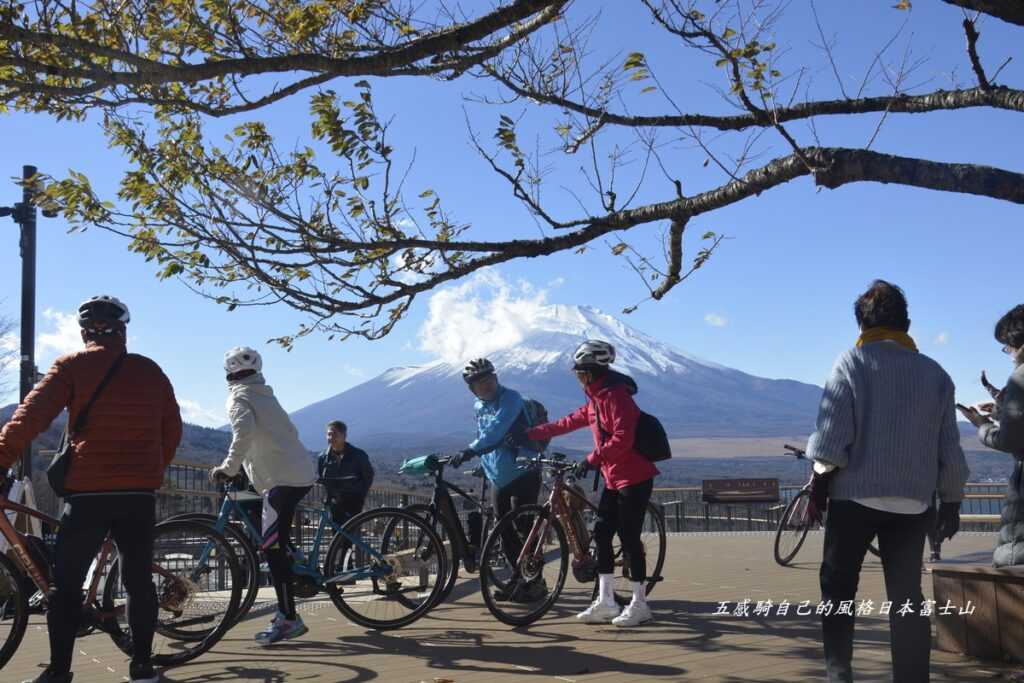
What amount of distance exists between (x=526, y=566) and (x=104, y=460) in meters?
3.28

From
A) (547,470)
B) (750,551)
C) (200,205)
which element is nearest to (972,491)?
(750,551)

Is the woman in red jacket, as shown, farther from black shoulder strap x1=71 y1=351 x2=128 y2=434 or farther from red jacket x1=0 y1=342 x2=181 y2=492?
black shoulder strap x1=71 y1=351 x2=128 y2=434

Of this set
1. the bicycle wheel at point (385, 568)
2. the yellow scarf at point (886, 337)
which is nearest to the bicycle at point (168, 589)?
the bicycle wheel at point (385, 568)

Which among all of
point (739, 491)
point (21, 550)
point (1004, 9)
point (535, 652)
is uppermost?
point (1004, 9)

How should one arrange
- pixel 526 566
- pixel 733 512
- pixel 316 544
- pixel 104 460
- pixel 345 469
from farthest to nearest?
pixel 733 512
pixel 345 469
pixel 526 566
pixel 316 544
pixel 104 460

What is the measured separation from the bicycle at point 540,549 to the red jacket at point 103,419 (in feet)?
→ 8.53

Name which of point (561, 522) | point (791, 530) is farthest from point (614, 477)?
point (791, 530)

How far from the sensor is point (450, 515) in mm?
8227

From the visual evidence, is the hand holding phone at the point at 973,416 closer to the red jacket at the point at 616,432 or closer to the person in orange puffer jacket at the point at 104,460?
the red jacket at the point at 616,432

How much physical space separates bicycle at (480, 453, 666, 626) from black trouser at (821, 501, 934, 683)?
118 inches

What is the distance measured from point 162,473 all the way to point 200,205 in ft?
8.88

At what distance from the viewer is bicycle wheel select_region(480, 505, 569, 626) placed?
7391 mm

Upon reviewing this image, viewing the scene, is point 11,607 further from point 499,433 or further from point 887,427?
point 887,427

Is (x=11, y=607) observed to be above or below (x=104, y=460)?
below
